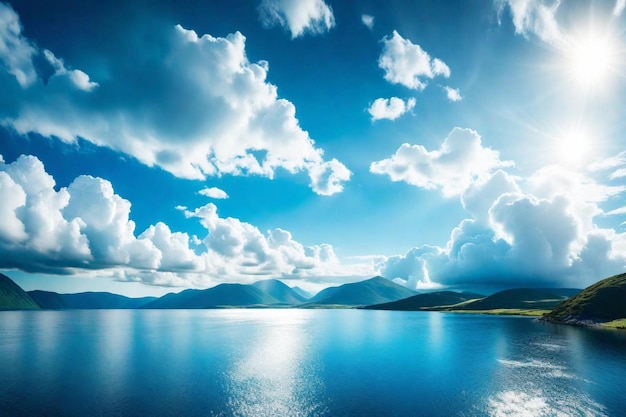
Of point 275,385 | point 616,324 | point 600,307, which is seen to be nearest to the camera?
point 275,385

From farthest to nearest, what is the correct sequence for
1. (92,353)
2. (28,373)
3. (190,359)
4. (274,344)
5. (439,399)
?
(274,344) < (92,353) < (190,359) < (28,373) < (439,399)

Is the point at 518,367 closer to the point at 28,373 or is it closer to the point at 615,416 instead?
the point at 615,416

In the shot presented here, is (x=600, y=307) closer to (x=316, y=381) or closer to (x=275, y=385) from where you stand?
(x=316, y=381)

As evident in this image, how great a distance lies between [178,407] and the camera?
1938 inches

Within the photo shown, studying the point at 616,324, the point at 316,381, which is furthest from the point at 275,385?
the point at 616,324

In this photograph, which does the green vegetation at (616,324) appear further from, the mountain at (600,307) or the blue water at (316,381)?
the blue water at (316,381)

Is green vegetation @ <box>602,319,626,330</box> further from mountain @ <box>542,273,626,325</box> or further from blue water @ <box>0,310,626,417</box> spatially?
blue water @ <box>0,310,626,417</box>

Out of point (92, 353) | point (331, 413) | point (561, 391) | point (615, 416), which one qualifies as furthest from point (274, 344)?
point (615, 416)

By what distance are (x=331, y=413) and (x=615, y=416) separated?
40.4 meters

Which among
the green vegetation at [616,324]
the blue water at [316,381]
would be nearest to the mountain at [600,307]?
the green vegetation at [616,324]

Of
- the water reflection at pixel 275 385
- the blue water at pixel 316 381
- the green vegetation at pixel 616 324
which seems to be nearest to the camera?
the water reflection at pixel 275 385

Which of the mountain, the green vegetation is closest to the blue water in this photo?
the green vegetation

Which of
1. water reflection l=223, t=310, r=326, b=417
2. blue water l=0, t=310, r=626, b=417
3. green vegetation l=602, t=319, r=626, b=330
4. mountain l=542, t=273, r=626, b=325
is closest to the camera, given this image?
water reflection l=223, t=310, r=326, b=417

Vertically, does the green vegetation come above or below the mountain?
below
